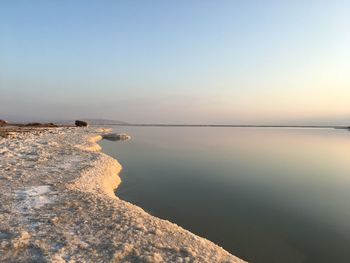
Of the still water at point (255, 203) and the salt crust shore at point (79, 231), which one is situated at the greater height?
the salt crust shore at point (79, 231)

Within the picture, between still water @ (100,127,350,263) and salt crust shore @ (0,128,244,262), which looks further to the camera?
still water @ (100,127,350,263)

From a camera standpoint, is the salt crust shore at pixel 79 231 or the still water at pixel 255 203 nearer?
the salt crust shore at pixel 79 231

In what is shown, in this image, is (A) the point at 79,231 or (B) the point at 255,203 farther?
(B) the point at 255,203

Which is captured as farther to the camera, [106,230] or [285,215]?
[285,215]

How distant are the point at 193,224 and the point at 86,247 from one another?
664cm

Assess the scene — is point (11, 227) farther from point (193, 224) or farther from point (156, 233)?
point (193, 224)

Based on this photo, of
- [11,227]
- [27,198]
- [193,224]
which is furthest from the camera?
[193,224]

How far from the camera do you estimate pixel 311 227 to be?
599 inches

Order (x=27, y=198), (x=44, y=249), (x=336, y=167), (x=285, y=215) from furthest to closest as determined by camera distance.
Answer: (x=336, y=167), (x=285, y=215), (x=27, y=198), (x=44, y=249)

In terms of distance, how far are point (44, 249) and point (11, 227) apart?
7.25ft

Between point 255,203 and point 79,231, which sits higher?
point 79,231

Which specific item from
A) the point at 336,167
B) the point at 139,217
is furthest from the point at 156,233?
the point at 336,167

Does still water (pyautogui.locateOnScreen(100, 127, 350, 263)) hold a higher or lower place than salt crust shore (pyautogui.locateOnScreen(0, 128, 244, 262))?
lower

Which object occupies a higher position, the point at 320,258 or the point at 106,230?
the point at 106,230
